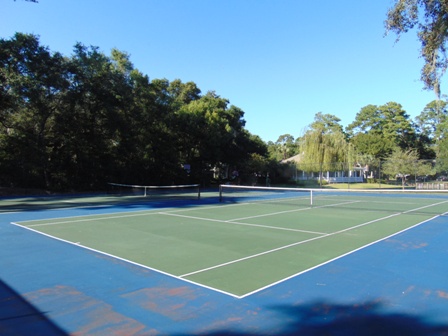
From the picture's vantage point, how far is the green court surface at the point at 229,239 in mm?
6328

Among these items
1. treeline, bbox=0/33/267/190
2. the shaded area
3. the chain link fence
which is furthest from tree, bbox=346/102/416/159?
the shaded area

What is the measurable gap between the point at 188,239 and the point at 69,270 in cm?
350

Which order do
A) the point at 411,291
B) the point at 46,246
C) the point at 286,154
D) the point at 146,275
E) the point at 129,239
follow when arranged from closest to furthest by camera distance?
the point at 411,291
the point at 146,275
the point at 46,246
the point at 129,239
the point at 286,154

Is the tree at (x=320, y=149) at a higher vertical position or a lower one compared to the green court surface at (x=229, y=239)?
higher

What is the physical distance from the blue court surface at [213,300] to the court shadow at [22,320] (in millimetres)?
11

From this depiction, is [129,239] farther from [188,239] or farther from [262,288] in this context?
[262,288]

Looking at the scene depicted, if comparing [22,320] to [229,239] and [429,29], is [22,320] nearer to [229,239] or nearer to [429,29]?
[229,239]

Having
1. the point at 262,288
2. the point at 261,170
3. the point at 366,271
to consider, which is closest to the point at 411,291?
the point at 366,271

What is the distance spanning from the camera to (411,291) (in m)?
5.27

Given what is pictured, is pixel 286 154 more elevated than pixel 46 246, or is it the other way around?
pixel 286 154

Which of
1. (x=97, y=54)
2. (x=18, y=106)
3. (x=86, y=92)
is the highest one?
(x=97, y=54)

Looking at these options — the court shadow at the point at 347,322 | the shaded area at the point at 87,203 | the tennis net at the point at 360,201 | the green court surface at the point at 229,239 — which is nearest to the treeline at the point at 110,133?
the shaded area at the point at 87,203

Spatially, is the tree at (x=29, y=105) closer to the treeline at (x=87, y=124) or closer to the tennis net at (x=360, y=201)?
the treeline at (x=87, y=124)

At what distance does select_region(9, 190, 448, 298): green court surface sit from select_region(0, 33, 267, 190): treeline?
1624 centimetres
